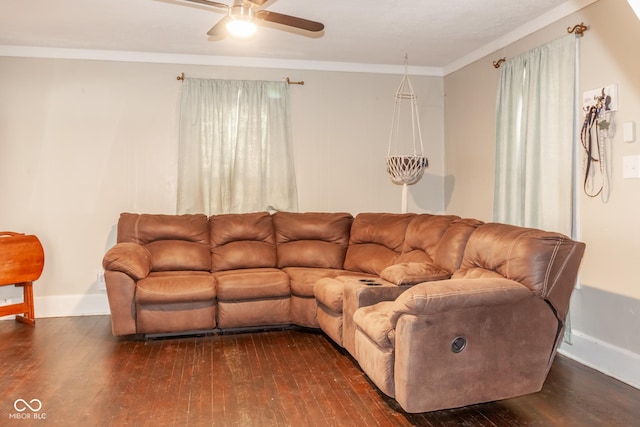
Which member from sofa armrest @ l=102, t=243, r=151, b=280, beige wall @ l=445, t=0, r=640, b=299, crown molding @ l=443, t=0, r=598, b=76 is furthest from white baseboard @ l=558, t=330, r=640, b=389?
sofa armrest @ l=102, t=243, r=151, b=280

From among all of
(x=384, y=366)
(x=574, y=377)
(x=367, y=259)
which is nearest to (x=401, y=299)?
(x=384, y=366)

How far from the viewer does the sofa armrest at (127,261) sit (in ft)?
12.2

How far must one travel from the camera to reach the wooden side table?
4090 millimetres

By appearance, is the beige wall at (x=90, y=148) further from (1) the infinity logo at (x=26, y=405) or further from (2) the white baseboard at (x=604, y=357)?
(2) the white baseboard at (x=604, y=357)

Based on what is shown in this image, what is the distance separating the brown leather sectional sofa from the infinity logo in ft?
3.46

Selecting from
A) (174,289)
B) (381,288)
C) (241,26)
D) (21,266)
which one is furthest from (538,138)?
(21,266)

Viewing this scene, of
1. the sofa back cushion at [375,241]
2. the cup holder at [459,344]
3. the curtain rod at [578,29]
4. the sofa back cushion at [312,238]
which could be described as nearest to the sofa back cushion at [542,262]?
the cup holder at [459,344]

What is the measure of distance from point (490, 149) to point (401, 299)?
101 inches

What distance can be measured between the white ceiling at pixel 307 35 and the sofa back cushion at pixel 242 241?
5.14ft

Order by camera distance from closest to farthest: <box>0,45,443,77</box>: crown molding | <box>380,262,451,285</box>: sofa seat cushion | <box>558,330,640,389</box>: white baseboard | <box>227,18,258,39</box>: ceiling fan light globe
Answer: <box>227,18,258,39</box>: ceiling fan light globe < <box>558,330,640,389</box>: white baseboard < <box>380,262,451,285</box>: sofa seat cushion < <box>0,45,443,77</box>: crown molding

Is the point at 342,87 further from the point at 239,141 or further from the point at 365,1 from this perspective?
the point at 365,1

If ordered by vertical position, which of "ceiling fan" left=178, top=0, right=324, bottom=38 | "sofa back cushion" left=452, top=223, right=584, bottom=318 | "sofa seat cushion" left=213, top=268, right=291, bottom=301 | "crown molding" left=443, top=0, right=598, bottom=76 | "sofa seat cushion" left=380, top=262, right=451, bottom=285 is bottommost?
"sofa seat cushion" left=213, top=268, right=291, bottom=301

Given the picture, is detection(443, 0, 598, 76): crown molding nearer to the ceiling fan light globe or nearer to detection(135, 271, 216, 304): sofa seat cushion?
the ceiling fan light globe

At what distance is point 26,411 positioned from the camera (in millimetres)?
2605
